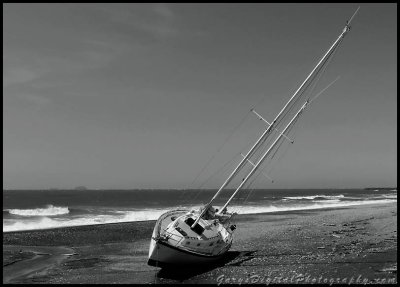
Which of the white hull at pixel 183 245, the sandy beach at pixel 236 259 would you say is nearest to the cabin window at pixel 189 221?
the white hull at pixel 183 245

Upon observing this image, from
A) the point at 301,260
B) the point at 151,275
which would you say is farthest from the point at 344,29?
the point at 151,275

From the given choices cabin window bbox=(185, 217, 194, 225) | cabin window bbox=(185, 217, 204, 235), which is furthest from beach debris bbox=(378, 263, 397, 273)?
cabin window bbox=(185, 217, 194, 225)

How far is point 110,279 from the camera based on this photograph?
22719 mm

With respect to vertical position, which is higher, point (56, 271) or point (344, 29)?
point (344, 29)

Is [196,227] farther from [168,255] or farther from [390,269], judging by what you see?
[390,269]

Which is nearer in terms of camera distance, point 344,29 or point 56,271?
point 56,271

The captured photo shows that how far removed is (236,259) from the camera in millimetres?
27750

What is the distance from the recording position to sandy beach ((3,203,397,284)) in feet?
73.8

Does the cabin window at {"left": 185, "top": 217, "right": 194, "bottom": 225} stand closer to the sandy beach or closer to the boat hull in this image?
the boat hull

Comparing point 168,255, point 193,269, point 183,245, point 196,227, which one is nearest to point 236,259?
point 196,227

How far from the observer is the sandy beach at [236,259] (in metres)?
22.5

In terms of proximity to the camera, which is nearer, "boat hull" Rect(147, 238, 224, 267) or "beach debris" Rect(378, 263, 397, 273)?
"beach debris" Rect(378, 263, 397, 273)

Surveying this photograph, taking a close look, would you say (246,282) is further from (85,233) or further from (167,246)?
(85,233)

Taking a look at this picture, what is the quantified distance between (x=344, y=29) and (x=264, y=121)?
8.90 metres
